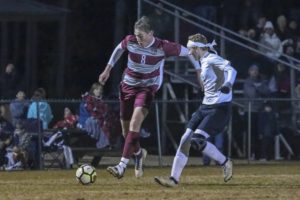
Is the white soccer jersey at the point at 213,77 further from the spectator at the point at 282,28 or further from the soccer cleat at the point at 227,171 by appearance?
the spectator at the point at 282,28

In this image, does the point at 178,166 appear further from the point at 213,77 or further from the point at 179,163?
the point at 213,77

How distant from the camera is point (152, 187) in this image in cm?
1511

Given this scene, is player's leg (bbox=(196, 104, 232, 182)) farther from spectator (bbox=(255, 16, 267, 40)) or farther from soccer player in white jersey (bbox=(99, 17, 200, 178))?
spectator (bbox=(255, 16, 267, 40))

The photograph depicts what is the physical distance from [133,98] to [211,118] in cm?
156

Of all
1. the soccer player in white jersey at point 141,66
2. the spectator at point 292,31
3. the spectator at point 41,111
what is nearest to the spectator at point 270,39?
the spectator at point 292,31

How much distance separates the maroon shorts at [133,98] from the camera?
52.8 feet

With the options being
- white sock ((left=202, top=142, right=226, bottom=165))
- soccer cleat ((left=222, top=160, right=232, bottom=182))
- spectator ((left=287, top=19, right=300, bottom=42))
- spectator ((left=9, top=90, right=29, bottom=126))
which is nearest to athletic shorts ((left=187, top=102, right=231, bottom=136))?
white sock ((left=202, top=142, right=226, bottom=165))

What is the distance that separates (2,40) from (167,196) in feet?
51.5

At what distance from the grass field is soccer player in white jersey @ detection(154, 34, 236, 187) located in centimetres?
55

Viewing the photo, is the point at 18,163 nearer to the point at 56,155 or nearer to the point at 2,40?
the point at 56,155

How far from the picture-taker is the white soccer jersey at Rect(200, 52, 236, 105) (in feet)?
50.8

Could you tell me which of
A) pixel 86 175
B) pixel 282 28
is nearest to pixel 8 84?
pixel 282 28

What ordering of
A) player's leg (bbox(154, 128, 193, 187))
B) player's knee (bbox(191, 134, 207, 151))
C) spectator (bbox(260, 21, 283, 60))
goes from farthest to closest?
1. spectator (bbox(260, 21, 283, 60))
2. player's knee (bbox(191, 134, 207, 151))
3. player's leg (bbox(154, 128, 193, 187))

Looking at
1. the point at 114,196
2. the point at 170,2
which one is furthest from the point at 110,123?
the point at 114,196
